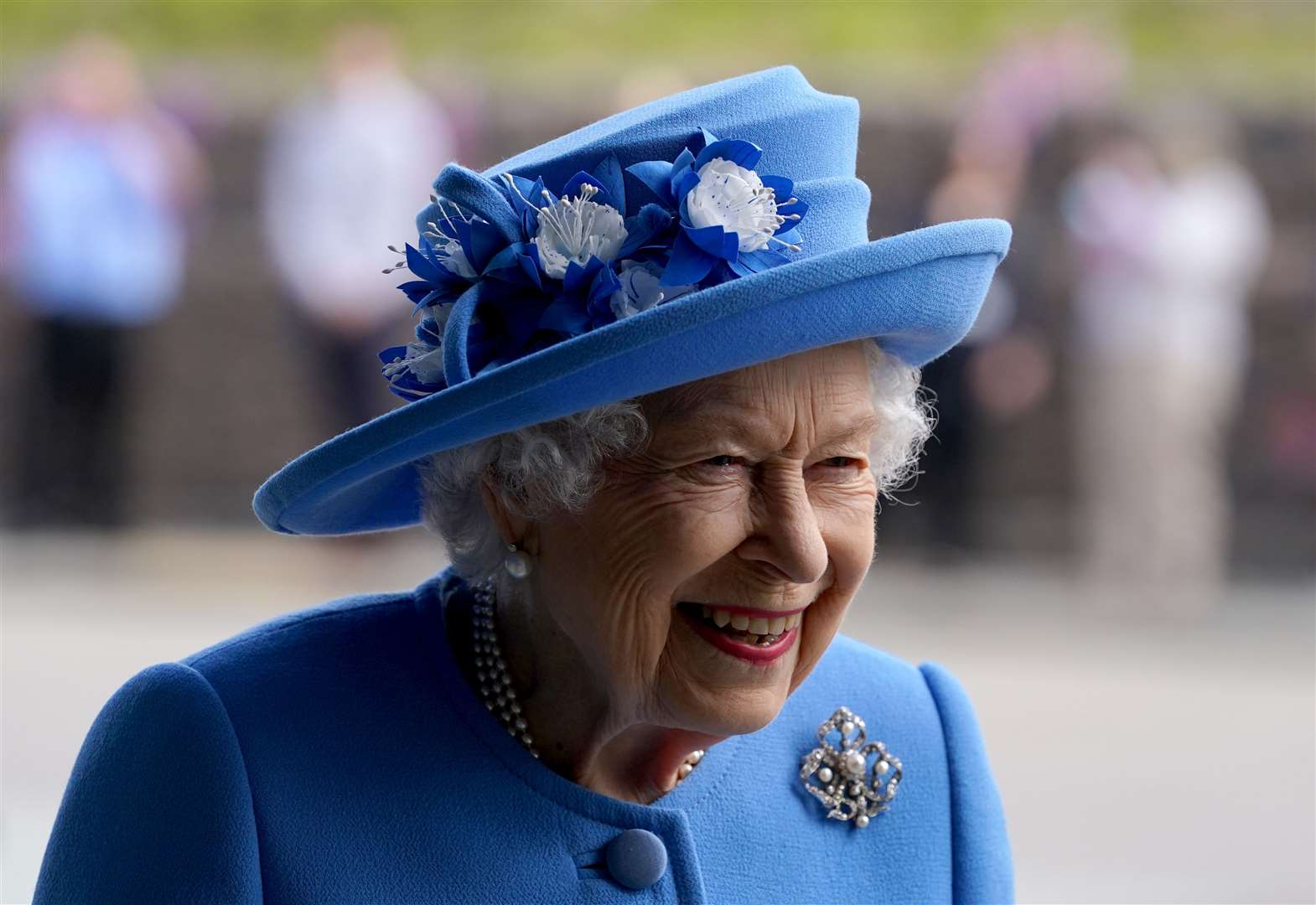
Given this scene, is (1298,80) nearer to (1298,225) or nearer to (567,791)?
(1298,225)

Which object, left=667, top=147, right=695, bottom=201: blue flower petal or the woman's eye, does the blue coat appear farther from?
left=667, top=147, right=695, bottom=201: blue flower petal

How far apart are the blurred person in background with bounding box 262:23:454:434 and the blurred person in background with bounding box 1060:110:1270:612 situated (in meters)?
3.61

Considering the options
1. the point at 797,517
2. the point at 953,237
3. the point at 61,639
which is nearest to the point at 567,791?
the point at 797,517

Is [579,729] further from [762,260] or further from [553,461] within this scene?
[762,260]

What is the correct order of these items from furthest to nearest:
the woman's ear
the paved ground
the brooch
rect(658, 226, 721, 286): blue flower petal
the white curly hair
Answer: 1. the paved ground
2. the brooch
3. the woman's ear
4. the white curly hair
5. rect(658, 226, 721, 286): blue flower petal

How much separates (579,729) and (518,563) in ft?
0.76

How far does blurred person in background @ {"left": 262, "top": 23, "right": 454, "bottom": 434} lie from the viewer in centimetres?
980

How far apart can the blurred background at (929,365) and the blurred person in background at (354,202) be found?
19 mm

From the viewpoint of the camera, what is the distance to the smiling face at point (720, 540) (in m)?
2.21

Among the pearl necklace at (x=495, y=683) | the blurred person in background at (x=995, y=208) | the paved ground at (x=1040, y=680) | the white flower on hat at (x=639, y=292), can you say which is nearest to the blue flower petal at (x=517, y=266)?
the white flower on hat at (x=639, y=292)

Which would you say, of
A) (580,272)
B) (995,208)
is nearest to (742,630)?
(580,272)

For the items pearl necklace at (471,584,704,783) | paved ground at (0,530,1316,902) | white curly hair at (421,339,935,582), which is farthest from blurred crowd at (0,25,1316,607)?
pearl necklace at (471,584,704,783)

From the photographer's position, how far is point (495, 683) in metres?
2.42

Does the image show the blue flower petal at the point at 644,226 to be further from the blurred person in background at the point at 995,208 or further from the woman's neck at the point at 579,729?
the blurred person in background at the point at 995,208
